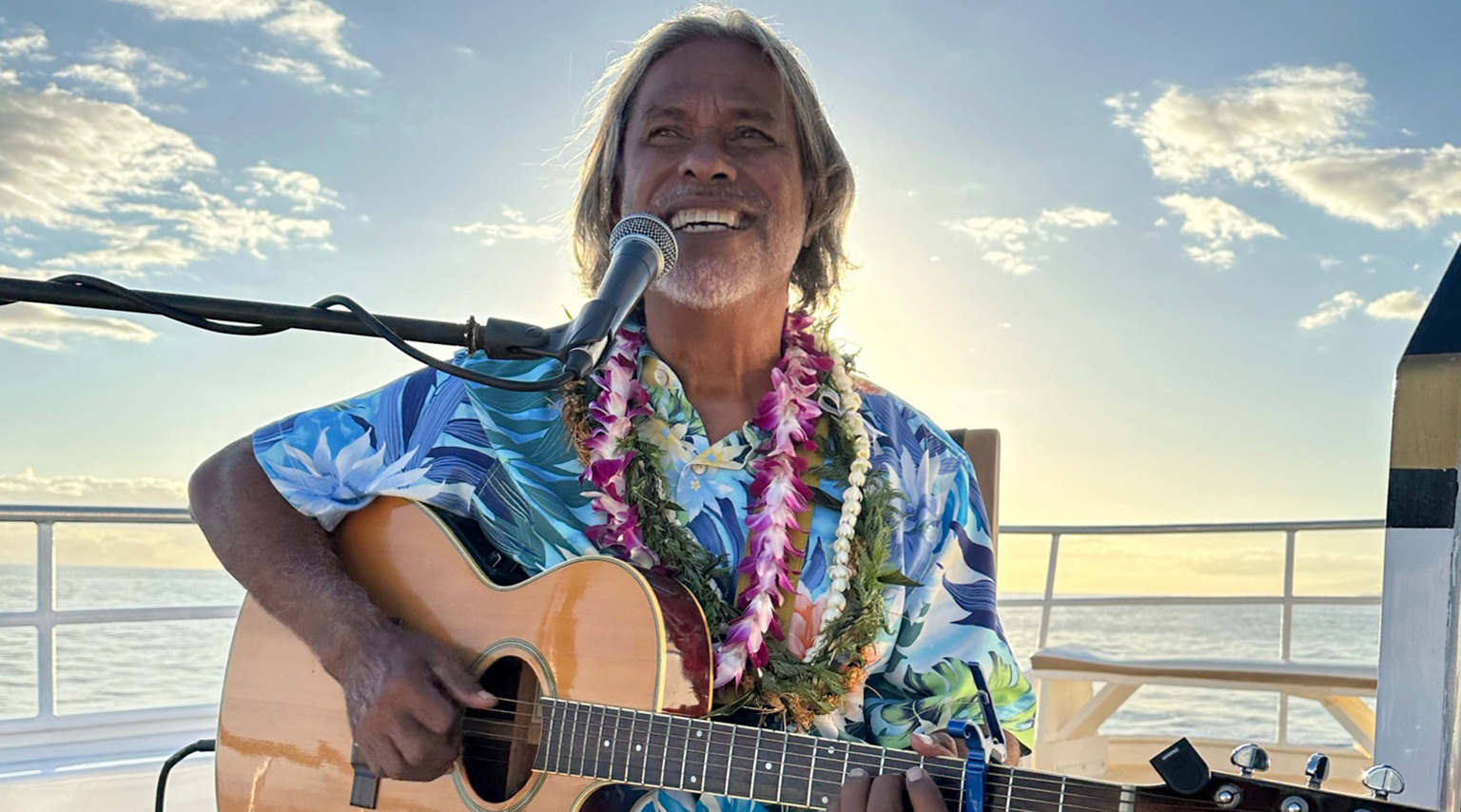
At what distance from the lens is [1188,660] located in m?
4.35

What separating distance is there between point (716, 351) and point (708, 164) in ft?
1.14

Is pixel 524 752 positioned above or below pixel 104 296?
below

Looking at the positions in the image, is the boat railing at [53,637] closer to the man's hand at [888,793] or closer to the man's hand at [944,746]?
the man's hand at [944,746]

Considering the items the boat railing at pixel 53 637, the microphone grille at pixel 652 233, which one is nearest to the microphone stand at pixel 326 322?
the microphone grille at pixel 652 233

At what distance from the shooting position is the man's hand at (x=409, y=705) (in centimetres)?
187

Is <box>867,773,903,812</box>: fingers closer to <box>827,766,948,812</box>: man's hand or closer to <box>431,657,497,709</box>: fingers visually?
<box>827,766,948,812</box>: man's hand

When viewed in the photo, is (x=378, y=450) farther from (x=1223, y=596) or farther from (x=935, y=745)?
(x=1223, y=596)

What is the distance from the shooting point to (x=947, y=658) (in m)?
2.19

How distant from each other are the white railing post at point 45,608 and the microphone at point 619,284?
14.9 ft

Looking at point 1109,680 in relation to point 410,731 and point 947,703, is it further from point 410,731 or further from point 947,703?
point 410,731

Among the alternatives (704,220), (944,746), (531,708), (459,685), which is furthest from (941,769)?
(704,220)

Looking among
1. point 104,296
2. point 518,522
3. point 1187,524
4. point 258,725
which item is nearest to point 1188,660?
point 1187,524

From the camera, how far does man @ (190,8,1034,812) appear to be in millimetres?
2088

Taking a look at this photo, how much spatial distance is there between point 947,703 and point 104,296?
1489mm
